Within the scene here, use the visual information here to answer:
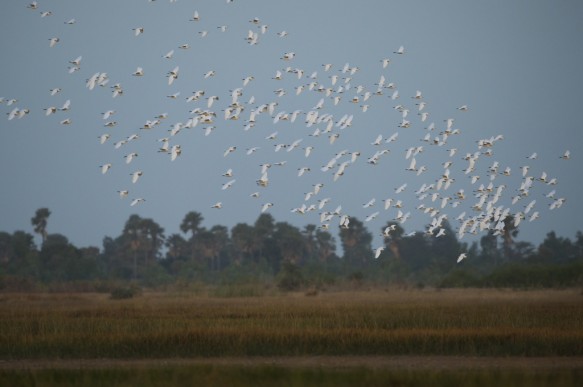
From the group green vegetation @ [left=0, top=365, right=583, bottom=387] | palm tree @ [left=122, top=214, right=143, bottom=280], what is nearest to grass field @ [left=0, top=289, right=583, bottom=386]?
green vegetation @ [left=0, top=365, right=583, bottom=387]

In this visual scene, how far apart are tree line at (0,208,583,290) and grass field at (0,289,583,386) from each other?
3484cm

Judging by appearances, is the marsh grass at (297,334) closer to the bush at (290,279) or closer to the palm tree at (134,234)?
the bush at (290,279)

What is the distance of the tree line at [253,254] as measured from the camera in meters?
75.3

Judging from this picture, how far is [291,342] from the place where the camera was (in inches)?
975

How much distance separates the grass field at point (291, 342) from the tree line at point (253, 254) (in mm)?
34840

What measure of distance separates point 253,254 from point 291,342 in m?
66.5

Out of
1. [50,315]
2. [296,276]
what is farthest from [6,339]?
[296,276]

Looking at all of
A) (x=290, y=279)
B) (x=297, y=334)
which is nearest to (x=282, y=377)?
(x=297, y=334)

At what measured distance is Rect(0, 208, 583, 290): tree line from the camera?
75.3m

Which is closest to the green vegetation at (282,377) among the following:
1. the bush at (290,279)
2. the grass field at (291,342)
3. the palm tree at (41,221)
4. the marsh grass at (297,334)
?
the grass field at (291,342)

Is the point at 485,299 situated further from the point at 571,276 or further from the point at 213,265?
the point at 213,265

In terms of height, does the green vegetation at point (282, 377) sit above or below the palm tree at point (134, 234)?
below

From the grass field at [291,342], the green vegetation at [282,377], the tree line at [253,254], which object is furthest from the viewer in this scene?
the tree line at [253,254]

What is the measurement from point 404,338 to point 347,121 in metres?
14.0
